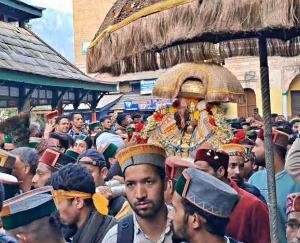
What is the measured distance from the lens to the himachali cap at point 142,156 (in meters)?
3.97

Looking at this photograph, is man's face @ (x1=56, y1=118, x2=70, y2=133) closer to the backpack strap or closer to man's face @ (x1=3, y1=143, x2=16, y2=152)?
man's face @ (x1=3, y1=143, x2=16, y2=152)

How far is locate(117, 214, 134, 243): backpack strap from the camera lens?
376 cm

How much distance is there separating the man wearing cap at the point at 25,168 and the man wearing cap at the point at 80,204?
1.54m

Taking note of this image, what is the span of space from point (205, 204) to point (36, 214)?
0.89 m

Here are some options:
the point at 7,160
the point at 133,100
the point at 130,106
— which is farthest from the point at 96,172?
the point at 133,100

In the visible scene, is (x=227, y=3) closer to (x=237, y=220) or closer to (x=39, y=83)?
(x=237, y=220)

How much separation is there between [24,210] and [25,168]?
8.06 feet

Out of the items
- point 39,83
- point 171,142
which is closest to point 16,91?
point 39,83

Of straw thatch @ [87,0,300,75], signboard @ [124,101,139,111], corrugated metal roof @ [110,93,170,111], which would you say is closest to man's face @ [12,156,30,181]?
straw thatch @ [87,0,300,75]

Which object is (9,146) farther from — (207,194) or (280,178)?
(207,194)

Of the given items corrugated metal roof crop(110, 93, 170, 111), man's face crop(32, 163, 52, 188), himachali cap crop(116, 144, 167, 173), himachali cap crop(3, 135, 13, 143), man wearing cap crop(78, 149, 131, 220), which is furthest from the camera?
corrugated metal roof crop(110, 93, 170, 111)

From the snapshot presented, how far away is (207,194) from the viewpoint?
10.9 feet

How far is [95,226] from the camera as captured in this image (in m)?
4.15

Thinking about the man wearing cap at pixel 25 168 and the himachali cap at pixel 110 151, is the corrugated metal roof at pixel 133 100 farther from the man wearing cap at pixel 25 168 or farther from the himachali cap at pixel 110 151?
the man wearing cap at pixel 25 168
